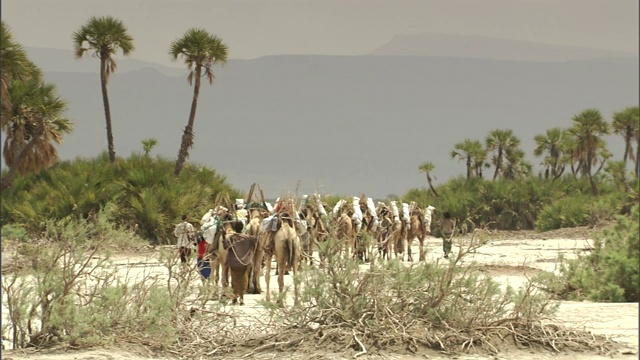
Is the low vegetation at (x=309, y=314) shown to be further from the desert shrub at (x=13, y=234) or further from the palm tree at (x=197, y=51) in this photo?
the palm tree at (x=197, y=51)

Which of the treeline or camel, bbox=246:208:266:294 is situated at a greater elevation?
the treeline

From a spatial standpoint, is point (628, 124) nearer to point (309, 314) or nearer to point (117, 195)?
point (117, 195)

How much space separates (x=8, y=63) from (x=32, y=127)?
270 centimetres

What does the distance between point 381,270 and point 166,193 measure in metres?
23.2

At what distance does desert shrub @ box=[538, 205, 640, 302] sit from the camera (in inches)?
685

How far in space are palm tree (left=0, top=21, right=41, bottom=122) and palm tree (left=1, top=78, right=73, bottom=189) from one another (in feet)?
1.02

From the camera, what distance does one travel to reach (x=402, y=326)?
1253 centimetres

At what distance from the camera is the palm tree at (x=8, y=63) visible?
1235 inches

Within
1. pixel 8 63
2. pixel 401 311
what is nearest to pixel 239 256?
pixel 401 311

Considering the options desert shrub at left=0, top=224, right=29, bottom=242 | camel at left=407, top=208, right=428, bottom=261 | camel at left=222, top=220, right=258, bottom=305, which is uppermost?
camel at left=407, top=208, right=428, bottom=261

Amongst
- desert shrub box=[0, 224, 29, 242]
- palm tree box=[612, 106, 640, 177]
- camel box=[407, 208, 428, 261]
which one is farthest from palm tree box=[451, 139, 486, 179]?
desert shrub box=[0, 224, 29, 242]

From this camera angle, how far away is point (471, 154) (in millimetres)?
71250

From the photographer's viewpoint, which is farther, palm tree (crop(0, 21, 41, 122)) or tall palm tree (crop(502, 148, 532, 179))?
tall palm tree (crop(502, 148, 532, 179))

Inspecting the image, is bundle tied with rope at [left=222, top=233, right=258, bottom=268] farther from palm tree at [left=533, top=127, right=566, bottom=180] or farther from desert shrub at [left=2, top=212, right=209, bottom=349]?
palm tree at [left=533, top=127, right=566, bottom=180]
